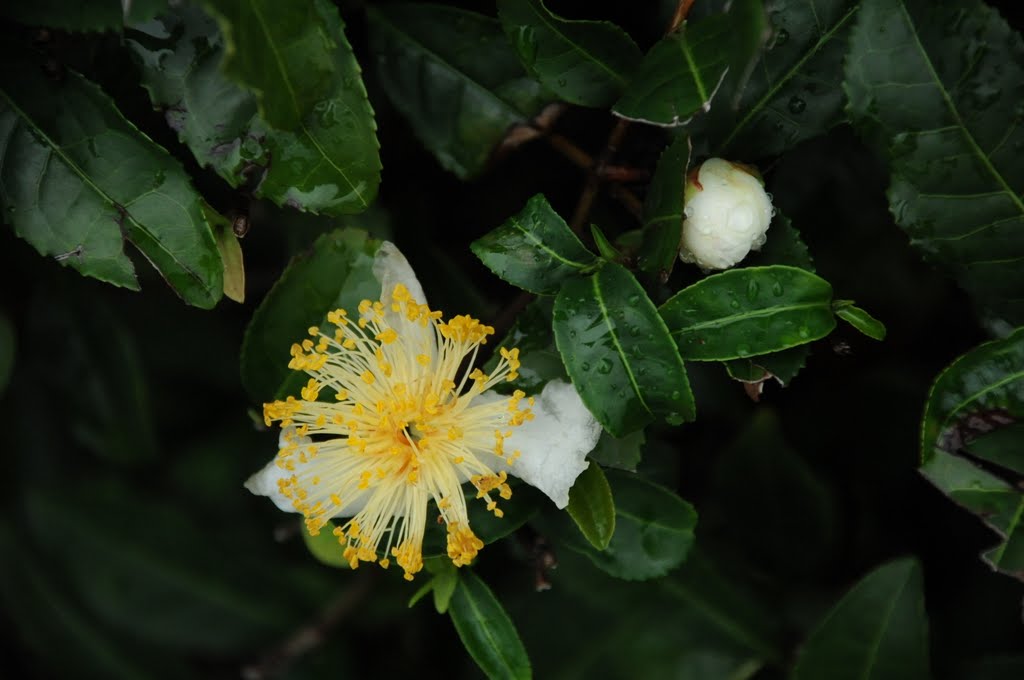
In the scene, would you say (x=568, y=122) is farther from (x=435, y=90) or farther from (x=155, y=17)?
(x=155, y=17)

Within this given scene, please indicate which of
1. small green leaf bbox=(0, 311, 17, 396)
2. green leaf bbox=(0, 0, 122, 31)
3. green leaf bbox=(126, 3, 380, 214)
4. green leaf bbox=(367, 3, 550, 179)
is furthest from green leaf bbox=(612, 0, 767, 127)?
small green leaf bbox=(0, 311, 17, 396)

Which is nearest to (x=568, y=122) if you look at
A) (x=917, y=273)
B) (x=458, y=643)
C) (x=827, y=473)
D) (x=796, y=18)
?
(x=796, y=18)

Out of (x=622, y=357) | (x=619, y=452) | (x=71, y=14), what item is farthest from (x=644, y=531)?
(x=71, y=14)

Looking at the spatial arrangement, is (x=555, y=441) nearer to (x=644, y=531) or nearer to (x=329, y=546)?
(x=644, y=531)

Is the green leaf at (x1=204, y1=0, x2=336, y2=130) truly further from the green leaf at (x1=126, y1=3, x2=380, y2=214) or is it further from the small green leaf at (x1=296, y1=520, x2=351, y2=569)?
the small green leaf at (x1=296, y1=520, x2=351, y2=569)

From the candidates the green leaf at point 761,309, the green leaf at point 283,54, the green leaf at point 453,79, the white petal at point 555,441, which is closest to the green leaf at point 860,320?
the green leaf at point 761,309
